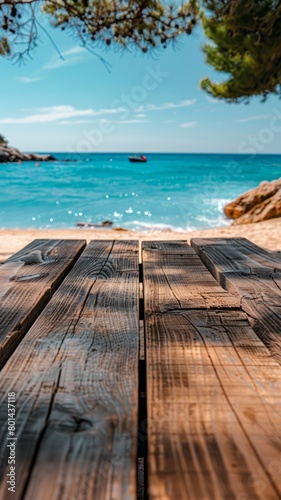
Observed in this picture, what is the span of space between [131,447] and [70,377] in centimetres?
20

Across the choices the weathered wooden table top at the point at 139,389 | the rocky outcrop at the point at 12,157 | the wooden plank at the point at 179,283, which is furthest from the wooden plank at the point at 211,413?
the rocky outcrop at the point at 12,157

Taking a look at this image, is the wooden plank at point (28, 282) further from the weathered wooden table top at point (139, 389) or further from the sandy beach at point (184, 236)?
the sandy beach at point (184, 236)

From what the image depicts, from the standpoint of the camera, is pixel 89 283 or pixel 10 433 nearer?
pixel 10 433

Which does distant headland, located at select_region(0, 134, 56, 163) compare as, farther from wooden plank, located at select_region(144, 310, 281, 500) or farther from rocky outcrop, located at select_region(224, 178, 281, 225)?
wooden plank, located at select_region(144, 310, 281, 500)

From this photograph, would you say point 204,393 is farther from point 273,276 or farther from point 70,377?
point 273,276

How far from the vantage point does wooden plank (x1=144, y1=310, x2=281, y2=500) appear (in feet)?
1.61

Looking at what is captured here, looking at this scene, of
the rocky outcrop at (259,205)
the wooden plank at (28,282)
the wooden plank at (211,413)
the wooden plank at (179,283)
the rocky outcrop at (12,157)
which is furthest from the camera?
the rocky outcrop at (12,157)

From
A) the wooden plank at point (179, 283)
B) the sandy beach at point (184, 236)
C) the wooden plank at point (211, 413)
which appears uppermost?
the sandy beach at point (184, 236)

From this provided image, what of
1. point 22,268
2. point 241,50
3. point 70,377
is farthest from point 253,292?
point 241,50

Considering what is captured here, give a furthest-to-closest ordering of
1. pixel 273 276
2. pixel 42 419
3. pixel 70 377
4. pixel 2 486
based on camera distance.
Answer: pixel 273 276, pixel 70 377, pixel 42 419, pixel 2 486

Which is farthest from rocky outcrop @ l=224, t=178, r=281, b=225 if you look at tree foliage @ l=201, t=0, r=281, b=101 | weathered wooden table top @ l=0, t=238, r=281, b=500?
weathered wooden table top @ l=0, t=238, r=281, b=500

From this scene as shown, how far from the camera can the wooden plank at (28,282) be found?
883mm

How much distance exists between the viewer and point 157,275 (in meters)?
1.33

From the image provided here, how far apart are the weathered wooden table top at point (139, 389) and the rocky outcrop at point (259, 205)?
9033 millimetres
